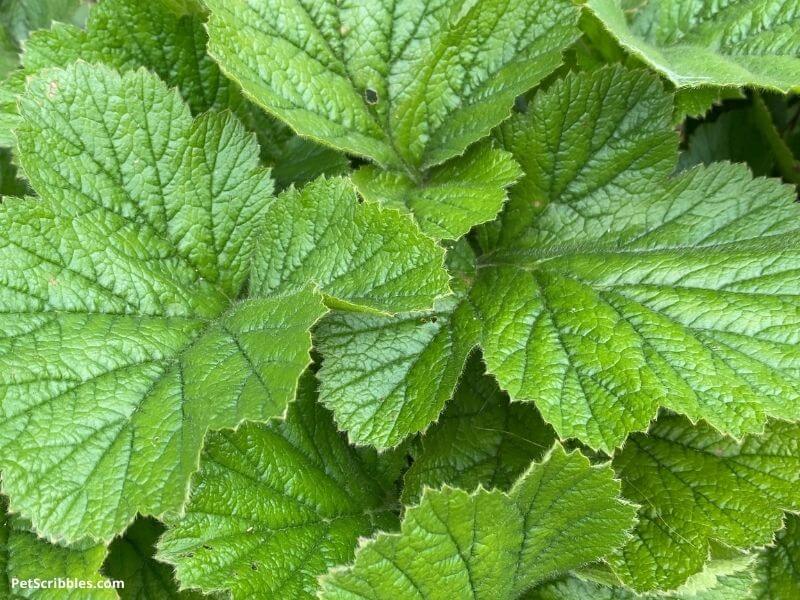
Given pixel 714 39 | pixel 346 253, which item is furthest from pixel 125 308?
pixel 714 39

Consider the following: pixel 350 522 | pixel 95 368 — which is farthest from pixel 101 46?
pixel 350 522

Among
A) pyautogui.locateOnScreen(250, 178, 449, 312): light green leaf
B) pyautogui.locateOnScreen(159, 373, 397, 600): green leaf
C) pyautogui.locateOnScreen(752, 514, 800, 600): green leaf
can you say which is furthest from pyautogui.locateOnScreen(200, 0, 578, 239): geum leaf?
pyautogui.locateOnScreen(752, 514, 800, 600): green leaf

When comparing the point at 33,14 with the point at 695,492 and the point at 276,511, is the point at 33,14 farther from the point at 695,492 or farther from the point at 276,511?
the point at 695,492

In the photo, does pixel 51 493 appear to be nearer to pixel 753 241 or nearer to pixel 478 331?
pixel 478 331

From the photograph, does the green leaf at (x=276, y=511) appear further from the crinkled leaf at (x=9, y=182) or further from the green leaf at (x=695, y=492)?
the crinkled leaf at (x=9, y=182)

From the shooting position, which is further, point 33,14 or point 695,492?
point 33,14

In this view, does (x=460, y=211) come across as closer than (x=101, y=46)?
Yes
